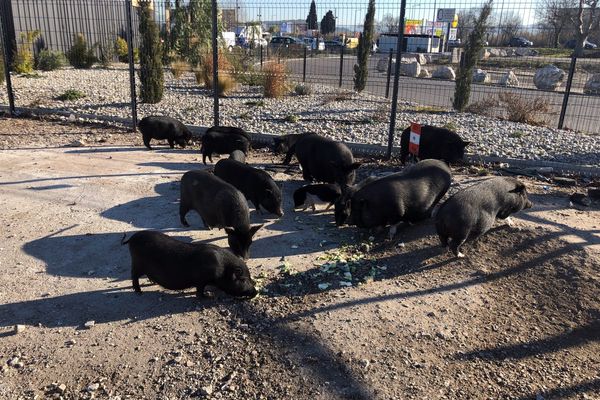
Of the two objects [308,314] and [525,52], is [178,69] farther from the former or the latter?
[308,314]

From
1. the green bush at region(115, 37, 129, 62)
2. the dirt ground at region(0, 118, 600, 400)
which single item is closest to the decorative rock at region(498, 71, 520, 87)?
the dirt ground at region(0, 118, 600, 400)

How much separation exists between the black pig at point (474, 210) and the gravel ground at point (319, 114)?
387 centimetres

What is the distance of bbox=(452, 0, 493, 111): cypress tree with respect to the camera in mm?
14719

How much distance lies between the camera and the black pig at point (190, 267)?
479 centimetres

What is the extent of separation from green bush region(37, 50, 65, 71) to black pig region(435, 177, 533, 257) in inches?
864

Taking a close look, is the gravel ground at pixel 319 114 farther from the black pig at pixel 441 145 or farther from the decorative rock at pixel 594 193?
the decorative rock at pixel 594 193

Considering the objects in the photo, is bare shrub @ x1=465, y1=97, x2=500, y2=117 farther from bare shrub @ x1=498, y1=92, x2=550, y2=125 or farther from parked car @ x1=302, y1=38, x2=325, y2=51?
parked car @ x1=302, y1=38, x2=325, y2=51

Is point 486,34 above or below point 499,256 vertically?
above

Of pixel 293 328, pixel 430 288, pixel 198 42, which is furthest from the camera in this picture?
pixel 198 42

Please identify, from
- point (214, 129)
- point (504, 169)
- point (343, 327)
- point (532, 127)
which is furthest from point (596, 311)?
point (532, 127)

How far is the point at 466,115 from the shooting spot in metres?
15.1

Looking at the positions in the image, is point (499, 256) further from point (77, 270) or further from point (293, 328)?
point (77, 270)

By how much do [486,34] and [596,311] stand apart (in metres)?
11.9

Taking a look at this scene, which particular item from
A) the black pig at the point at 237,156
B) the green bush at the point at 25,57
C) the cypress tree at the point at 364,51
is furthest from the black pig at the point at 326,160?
the green bush at the point at 25,57
